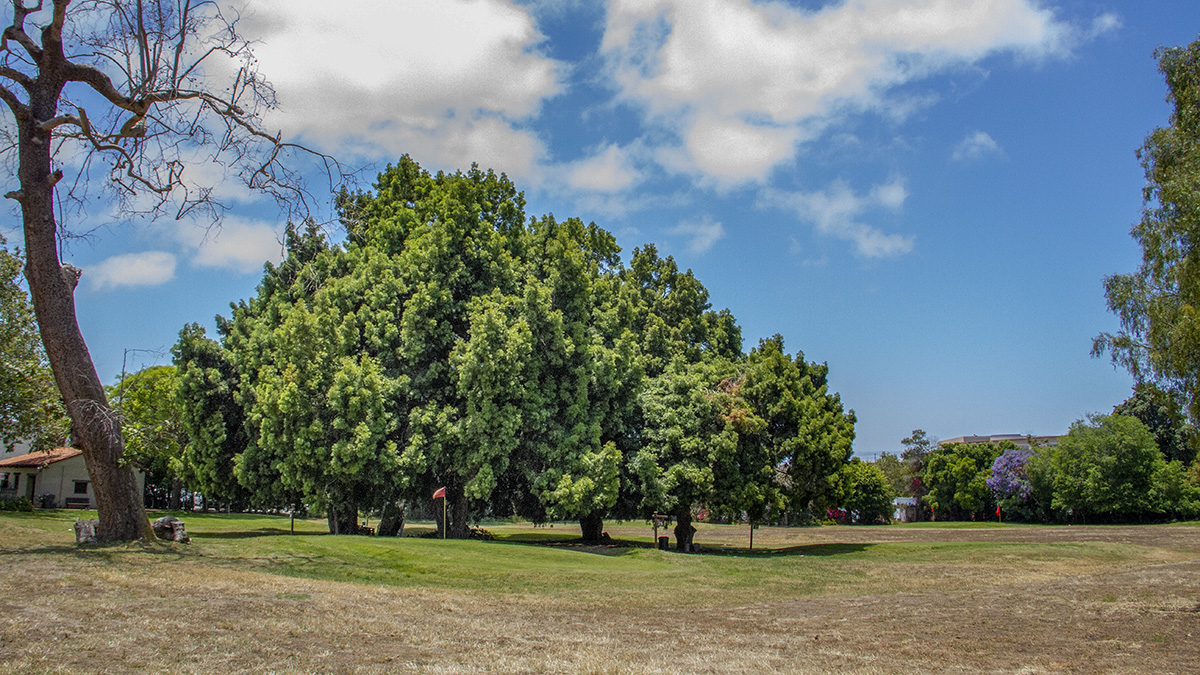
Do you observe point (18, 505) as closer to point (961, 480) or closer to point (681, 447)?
point (681, 447)

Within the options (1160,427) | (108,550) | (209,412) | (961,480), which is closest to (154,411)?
(209,412)

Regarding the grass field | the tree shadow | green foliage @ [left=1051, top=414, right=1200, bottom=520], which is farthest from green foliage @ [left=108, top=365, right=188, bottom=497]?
green foliage @ [left=1051, top=414, right=1200, bottom=520]

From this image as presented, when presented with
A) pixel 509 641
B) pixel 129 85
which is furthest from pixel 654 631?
pixel 129 85

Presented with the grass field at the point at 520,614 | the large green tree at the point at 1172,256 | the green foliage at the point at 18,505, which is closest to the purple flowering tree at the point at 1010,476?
the grass field at the point at 520,614

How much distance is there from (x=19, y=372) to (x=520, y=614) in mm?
28958

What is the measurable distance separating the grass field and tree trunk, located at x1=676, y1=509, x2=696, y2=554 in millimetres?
9048

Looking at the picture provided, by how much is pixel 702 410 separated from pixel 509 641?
23432mm

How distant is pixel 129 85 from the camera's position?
17.8 m

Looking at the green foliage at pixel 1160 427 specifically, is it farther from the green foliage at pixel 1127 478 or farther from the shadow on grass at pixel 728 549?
the shadow on grass at pixel 728 549

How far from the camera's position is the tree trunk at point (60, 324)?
16.7 m

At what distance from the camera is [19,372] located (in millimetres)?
32250

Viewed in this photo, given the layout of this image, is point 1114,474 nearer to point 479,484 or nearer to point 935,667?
point 479,484

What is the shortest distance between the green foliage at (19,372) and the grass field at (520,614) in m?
10.2

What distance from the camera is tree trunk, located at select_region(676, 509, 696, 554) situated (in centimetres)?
3406
